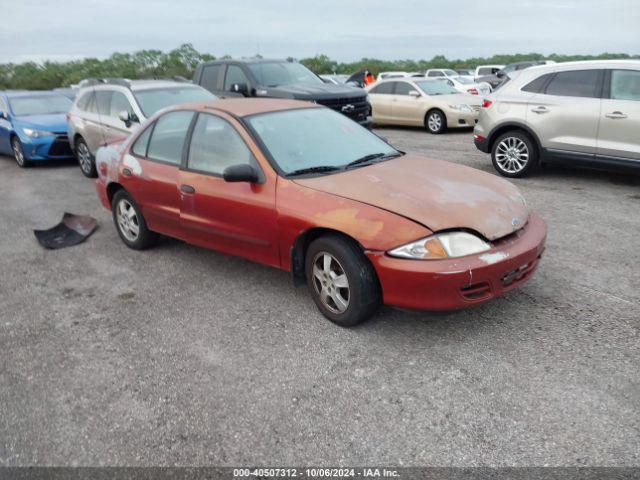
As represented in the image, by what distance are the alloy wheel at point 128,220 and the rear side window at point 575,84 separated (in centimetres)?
593

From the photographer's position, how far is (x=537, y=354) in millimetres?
3514

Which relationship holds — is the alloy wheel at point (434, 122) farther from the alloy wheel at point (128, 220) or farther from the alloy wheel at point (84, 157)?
the alloy wheel at point (128, 220)

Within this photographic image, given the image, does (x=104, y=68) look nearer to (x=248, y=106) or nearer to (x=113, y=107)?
(x=113, y=107)

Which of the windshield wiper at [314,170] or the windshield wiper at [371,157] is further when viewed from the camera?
the windshield wiper at [371,157]

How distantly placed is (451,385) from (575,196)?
5.03 meters

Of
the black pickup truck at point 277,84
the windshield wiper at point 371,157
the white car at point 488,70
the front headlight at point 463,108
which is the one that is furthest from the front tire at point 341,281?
the white car at point 488,70

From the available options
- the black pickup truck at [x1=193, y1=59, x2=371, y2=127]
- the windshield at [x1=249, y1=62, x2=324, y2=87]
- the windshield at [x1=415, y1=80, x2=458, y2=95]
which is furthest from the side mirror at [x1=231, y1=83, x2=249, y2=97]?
the windshield at [x1=415, y1=80, x2=458, y2=95]

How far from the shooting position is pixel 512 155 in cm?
845

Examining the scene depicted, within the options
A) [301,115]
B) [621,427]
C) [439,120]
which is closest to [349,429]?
[621,427]

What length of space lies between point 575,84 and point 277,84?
5.94m

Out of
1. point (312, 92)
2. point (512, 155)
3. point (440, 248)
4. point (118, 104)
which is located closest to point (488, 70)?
point (312, 92)

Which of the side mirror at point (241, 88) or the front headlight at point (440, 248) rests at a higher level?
the side mirror at point (241, 88)

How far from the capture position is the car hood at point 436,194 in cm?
365

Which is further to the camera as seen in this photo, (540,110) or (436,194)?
(540,110)
